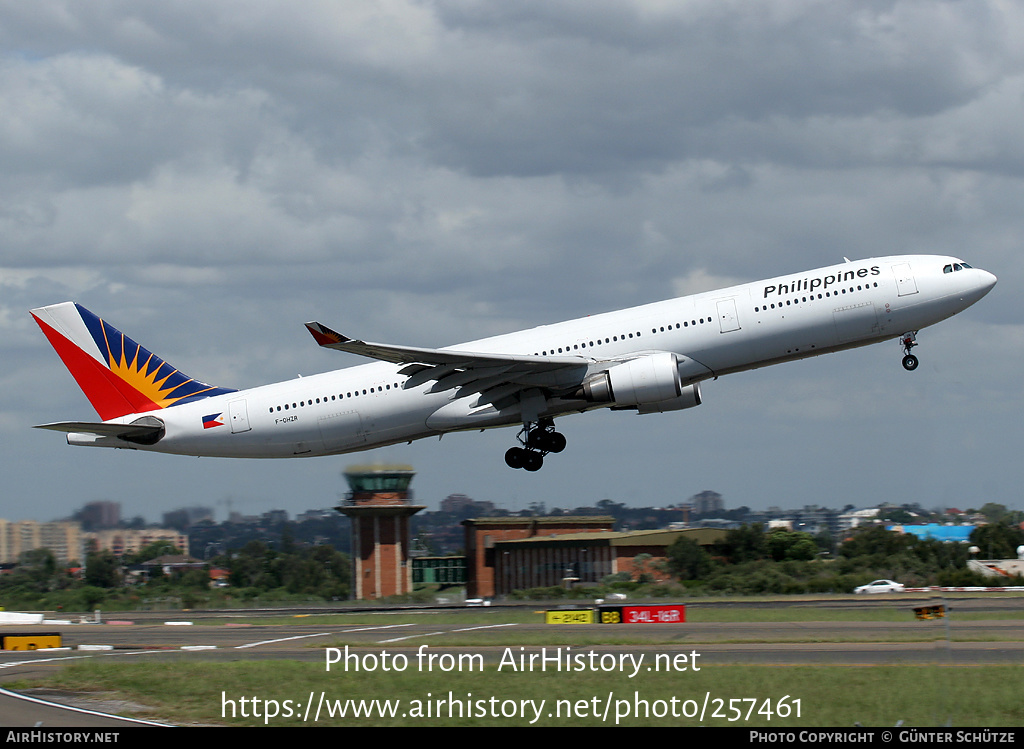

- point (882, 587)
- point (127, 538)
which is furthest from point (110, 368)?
point (882, 587)

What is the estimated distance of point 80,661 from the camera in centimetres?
2928

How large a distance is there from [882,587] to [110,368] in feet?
107

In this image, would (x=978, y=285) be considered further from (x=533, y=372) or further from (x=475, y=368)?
(x=475, y=368)

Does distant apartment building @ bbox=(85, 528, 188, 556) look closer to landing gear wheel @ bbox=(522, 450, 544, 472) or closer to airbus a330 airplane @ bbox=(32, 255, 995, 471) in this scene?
airbus a330 airplane @ bbox=(32, 255, 995, 471)

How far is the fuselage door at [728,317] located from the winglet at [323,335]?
38.0ft

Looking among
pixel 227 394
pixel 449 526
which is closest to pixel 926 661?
pixel 227 394

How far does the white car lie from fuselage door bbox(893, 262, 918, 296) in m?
17.0

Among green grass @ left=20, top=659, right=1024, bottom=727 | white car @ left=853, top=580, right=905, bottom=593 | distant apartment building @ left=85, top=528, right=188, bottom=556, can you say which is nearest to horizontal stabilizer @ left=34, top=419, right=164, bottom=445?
distant apartment building @ left=85, top=528, right=188, bottom=556

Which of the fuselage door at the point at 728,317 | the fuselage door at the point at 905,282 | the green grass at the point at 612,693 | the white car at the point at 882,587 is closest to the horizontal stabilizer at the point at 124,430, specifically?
the green grass at the point at 612,693

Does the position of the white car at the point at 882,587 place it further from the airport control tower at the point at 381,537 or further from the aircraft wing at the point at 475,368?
the airport control tower at the point at 381,537

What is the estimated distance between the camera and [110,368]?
140 feet

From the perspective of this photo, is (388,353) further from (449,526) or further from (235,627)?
(449,526)

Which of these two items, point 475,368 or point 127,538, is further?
point 127,538

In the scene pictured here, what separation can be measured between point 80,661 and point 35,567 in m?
28.7
